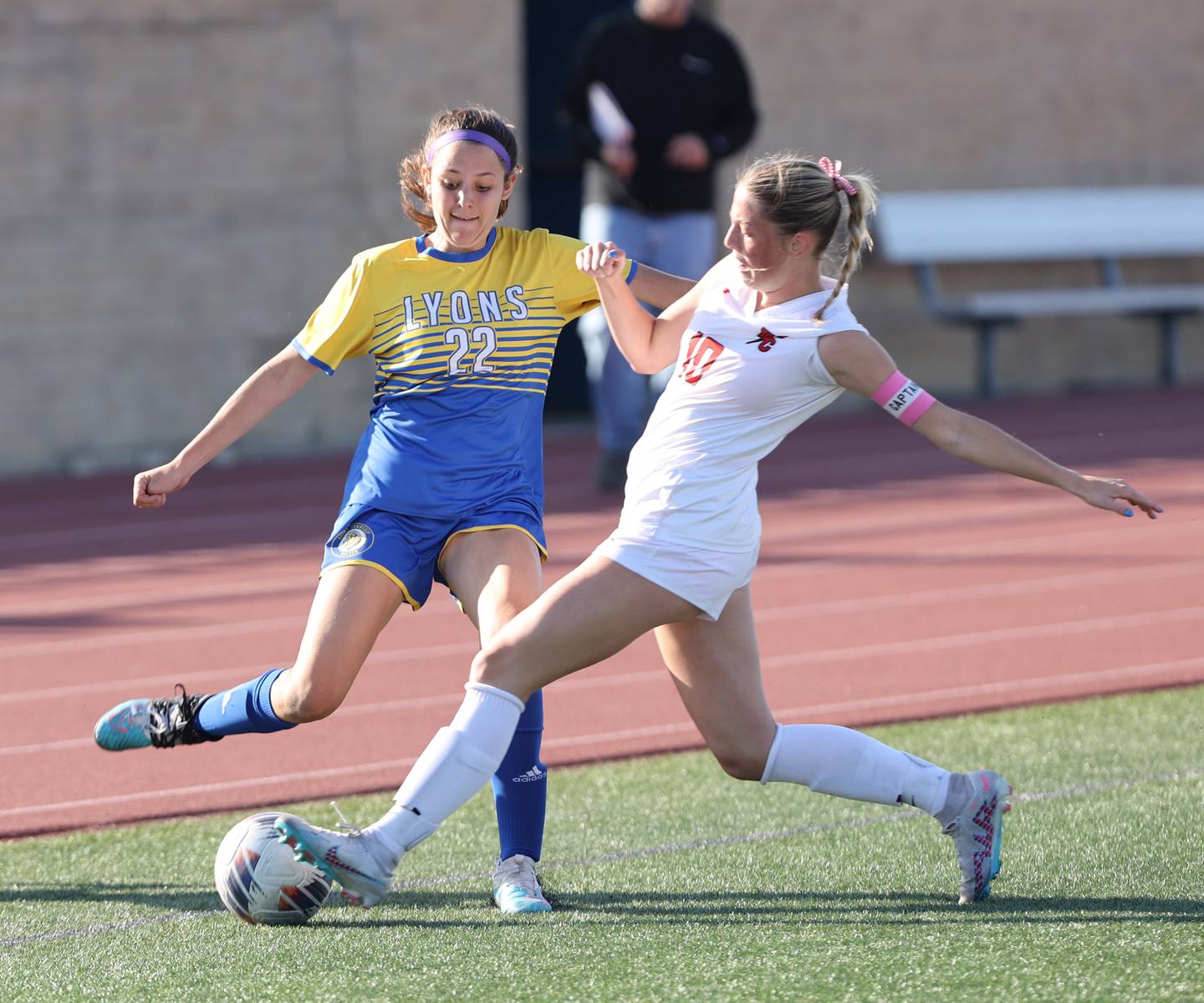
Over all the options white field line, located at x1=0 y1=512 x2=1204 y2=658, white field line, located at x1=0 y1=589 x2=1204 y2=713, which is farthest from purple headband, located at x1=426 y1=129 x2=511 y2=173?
white field line, located at x1=0 y1=512 x2=1204 y2=658

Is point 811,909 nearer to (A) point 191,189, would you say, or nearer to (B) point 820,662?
(B) point 820,662

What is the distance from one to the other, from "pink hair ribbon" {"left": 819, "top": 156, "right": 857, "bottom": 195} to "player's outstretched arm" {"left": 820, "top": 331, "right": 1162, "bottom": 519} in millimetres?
326

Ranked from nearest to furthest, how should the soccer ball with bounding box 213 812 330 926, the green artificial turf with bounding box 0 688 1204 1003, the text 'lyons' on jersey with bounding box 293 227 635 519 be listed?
the green artificial turf with bounding box 0 688 1204 1003 < the soccer ball with bounding box 213 812 330 926 < the text 'lyons' on jersey with bounding box 293 227 635 519

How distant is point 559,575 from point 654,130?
2811 millimetres

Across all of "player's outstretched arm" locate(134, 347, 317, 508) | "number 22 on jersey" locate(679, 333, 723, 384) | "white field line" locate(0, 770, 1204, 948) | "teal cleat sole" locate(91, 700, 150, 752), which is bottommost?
"white field line" locate(0, 770, 1204, 948)

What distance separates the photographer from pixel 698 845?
15.0ft

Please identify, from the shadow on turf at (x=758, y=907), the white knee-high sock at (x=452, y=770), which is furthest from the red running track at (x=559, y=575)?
the white knee-high sock at (x=452, y=770)

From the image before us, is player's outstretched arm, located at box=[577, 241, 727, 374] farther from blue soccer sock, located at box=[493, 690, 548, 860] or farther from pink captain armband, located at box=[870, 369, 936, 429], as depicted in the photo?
blue soccer sock, located at box=[493, 690, 548, 860]

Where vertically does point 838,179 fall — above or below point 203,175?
above

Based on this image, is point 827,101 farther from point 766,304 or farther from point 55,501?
point 766,304

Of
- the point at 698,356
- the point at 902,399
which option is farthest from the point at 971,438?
the point at 698,356

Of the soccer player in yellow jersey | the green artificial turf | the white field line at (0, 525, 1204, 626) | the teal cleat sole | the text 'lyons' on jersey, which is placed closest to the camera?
the green artificial turf

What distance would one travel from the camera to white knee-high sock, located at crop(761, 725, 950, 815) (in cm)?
400

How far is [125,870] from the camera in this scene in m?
4.53
